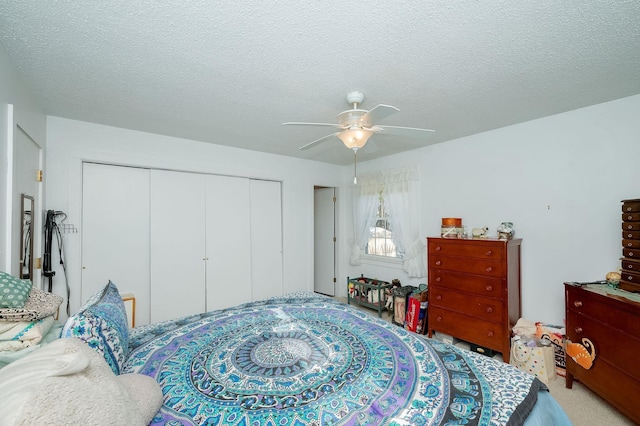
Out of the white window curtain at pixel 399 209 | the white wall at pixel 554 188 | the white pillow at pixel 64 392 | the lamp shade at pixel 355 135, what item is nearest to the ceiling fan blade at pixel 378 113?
the lamp shade at pixel 355 135

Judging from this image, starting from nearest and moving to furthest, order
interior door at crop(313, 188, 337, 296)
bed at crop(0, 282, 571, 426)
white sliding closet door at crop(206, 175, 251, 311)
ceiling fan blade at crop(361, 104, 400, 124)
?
bed at crop(0, 282, 571, 426), ceiling fan blade at crop(361, 104, 400, 124), white sliding closet door at crop(206, 175, 251, 311), interior door at crop(313, 188, 337, 296)

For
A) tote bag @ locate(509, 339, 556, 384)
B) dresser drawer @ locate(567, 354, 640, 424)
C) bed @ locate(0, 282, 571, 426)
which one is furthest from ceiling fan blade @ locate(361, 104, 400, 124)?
tote bag @ locate(509, 339, 556, 384)

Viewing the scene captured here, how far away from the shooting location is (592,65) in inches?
71.3

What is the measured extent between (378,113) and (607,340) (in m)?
2.41

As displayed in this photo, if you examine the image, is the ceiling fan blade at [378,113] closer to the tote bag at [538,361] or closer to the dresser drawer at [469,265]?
the dresser drawer at [469,265]

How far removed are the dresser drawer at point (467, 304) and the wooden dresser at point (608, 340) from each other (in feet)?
1.78

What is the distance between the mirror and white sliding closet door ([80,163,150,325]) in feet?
1.99

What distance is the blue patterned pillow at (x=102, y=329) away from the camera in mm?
1197

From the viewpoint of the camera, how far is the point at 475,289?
9.21 ft

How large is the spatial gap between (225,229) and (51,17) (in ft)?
8.97

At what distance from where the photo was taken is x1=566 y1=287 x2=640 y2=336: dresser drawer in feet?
5.91

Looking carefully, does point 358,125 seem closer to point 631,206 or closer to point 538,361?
point 631,206

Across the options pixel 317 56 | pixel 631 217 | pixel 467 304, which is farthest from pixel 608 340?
pixel 317 56

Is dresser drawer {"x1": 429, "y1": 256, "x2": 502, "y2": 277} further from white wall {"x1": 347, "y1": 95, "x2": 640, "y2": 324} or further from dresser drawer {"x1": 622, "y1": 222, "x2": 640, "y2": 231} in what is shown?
dresser drawer {"x1": 622, "y1": 222, "x2": 640, "y2": 231}
